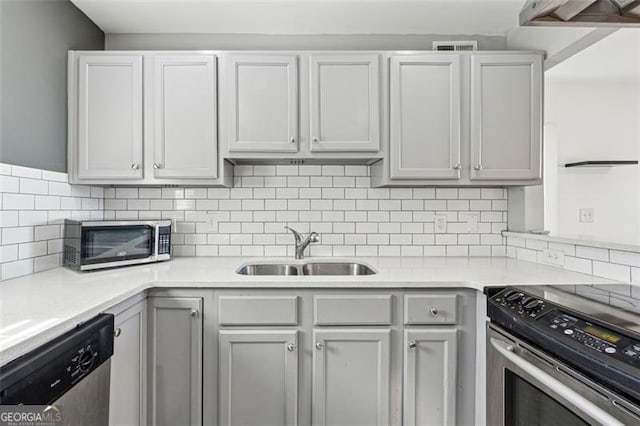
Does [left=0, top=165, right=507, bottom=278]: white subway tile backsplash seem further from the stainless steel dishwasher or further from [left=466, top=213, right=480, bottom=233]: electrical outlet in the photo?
the stainless steel dishwasher

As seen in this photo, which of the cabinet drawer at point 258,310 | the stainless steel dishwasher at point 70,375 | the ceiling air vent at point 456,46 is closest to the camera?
the stainless steel dishwasher at point 70,375

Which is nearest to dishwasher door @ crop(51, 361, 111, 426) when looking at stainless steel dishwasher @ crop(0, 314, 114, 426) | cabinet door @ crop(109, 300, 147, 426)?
stainless steel dishwasher @ crop(0, 314, 114, 426)

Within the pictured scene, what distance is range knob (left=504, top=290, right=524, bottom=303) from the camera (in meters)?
1.36

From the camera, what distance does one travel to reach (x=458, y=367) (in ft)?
5.45

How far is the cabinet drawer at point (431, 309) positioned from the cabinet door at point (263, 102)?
1.04 m

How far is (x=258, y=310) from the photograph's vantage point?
165 centimetres

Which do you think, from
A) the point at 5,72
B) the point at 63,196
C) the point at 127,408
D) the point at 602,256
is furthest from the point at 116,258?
the point at 602,256

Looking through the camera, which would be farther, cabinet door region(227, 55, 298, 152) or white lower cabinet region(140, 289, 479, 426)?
cabinet door region(227, 55, 298, 152)

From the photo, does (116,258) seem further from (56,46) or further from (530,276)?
(530,276)

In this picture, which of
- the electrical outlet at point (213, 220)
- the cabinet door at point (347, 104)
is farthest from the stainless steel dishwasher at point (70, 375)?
the cabinet door at point (347, 104)

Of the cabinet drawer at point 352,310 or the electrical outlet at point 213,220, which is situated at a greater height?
the electrical outlet at point 213,220

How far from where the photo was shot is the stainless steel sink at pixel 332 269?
7.40ft

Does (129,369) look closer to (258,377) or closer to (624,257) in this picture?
(258,377)

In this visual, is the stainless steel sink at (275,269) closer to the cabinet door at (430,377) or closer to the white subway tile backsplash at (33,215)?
the cabinet door at (430,377)
